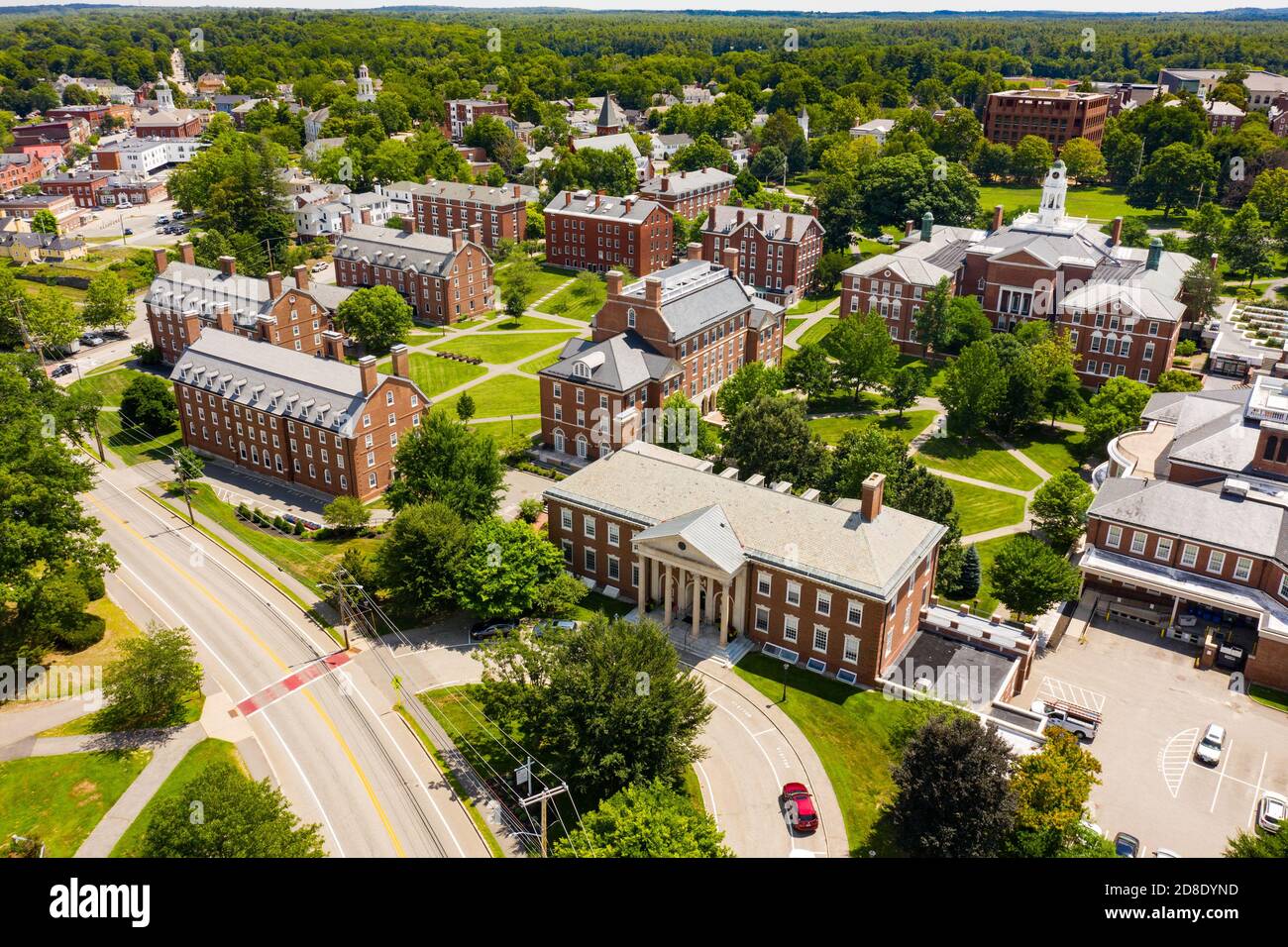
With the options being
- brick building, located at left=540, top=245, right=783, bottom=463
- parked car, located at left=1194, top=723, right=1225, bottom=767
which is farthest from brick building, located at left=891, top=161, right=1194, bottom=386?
parked car, located at left=1194, top=723, right=1225, bottom=767

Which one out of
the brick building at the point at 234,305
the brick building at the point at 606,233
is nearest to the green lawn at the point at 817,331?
the brick building at the point at 606,233

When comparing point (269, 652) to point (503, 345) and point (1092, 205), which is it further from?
point (1092, 205)

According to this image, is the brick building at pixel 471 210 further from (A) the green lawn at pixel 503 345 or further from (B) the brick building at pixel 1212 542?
(B) the brick building at pixel 1212 542

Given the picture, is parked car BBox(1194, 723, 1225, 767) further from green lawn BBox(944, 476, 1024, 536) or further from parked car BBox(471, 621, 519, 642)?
parked car BBox(471, 621, 519, 642)

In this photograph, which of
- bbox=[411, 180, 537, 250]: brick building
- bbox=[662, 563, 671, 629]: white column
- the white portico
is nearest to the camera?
the white portico

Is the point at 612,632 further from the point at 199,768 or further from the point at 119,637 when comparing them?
the point at 119,637

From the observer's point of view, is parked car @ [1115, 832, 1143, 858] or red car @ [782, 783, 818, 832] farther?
red car @ [782, 783, 818, 832]
